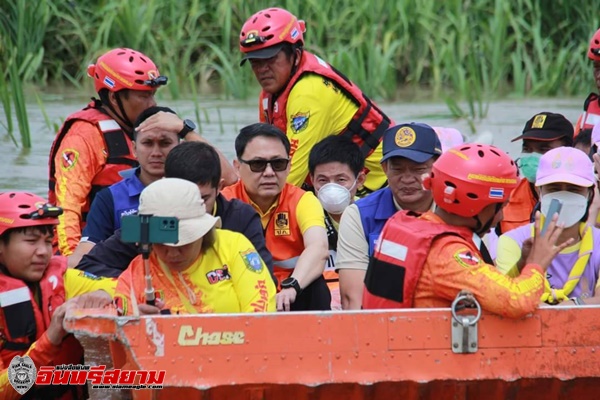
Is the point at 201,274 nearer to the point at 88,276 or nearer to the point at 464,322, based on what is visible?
the point at 88,276

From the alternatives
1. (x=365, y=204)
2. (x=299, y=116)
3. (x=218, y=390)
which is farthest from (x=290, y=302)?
(x=299, y=116)

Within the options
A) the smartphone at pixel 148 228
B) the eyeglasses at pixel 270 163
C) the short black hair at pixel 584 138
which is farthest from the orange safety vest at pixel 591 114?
the smartphone at pixel 148 228

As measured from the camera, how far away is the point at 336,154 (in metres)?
5.85

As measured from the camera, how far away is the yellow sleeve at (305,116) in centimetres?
610

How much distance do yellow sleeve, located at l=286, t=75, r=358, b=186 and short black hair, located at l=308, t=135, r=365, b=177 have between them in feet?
0.45

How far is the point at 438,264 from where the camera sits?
3982 mm

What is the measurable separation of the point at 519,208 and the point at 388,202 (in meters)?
1.08

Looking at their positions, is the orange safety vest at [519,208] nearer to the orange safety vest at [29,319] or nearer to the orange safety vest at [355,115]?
the orange safety vest at [355,115]

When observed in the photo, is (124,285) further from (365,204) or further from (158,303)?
(365,204)

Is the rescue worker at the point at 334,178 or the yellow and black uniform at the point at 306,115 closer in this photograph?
the rescue worker at the point at 334,178

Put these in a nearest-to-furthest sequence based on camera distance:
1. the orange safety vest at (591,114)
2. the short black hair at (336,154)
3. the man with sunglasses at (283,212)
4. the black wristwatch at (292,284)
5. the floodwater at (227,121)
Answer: the black wristwatch at (292,284) < the man with sunglasses at (283,212) < the short black hair at (336,154) < the orange safety vest at (591,114) < the floodwater at (227,121)

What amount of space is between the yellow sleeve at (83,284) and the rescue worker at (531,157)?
2.18 metres

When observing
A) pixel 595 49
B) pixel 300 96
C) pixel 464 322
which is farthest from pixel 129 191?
pixel 595 49

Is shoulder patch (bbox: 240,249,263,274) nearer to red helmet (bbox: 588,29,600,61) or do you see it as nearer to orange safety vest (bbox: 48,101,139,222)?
orange safety vest (bbox: 48,101,139,222)
